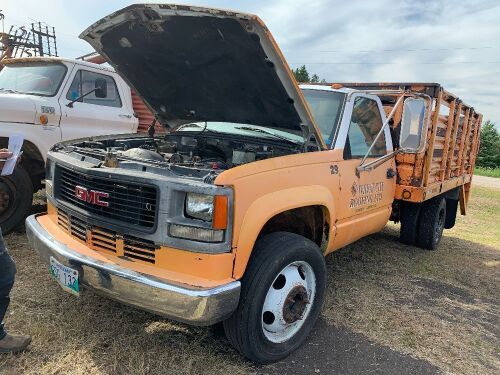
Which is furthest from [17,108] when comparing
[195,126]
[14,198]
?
[195,126]

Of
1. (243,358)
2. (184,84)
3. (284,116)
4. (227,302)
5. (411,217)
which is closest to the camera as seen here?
(227,302)

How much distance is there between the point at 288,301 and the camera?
3.02 metres

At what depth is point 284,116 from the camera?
142 inches

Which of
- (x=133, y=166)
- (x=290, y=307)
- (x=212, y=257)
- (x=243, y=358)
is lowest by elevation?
(x=243, y=358)

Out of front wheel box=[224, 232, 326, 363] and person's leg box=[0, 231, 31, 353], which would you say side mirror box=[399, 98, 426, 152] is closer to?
front wheel box=[224, 232, 326, 363]

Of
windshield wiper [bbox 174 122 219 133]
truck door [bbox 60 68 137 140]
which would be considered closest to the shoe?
windshield wiper [bbox 174 122 219 133]

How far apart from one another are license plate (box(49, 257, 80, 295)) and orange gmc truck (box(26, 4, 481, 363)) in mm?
14

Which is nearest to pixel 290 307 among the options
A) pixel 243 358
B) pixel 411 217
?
pixel 243 358

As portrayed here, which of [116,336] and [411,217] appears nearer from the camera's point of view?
[116,336]

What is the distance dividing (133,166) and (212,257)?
0.82 meters

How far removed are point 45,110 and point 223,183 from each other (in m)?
3.70

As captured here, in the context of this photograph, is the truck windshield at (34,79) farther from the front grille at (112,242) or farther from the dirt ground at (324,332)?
the front grille at (112,242)

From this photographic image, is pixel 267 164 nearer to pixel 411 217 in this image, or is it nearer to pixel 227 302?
pixel 227 302

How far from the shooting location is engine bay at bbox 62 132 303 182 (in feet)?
11.0
